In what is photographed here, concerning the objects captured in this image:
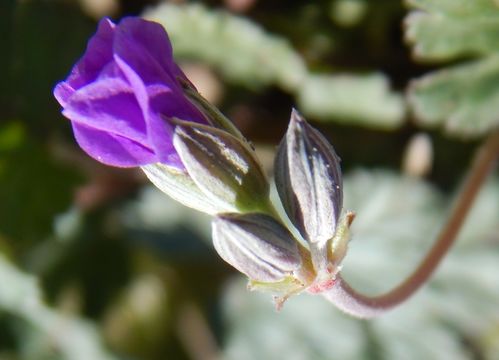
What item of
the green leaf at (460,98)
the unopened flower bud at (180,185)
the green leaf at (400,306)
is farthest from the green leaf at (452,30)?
the unopened flower bud at (180,185)

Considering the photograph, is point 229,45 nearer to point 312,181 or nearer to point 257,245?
point 312,181

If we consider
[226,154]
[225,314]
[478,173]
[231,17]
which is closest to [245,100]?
[231,17]

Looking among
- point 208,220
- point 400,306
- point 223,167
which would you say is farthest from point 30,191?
point 223,167

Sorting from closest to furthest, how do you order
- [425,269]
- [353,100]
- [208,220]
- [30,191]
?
[425,269] → [30,191] → [353,100] → [208,220]

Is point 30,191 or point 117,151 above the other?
point 117,151

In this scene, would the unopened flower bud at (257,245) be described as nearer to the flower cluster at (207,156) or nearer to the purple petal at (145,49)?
the flower cluster at (207,156)

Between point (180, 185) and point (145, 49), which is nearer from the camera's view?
point (145, 49)

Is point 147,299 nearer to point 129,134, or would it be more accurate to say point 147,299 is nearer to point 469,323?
point 469,323

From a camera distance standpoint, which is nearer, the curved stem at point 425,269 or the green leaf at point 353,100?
the curved stem at point 425,269
